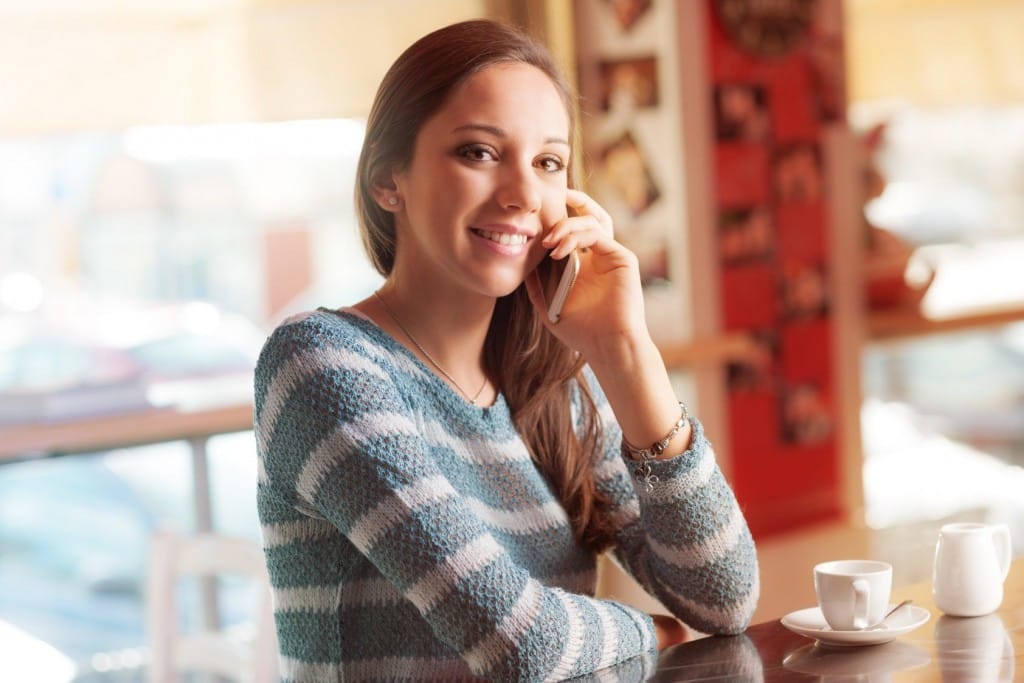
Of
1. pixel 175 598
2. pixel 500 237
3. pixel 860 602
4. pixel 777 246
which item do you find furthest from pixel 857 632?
pixel 777 246

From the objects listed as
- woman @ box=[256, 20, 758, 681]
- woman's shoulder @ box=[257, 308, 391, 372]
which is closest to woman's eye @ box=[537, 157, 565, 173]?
woman @ box=[256, 20, 758, 681]

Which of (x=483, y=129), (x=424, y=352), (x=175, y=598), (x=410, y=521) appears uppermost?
(x=483, y=129)

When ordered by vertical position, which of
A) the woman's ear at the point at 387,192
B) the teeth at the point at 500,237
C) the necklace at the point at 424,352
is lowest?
the necklace at the point at 424,352

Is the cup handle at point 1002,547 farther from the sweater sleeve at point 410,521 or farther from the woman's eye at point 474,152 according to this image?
the woman's eye at point 474,152

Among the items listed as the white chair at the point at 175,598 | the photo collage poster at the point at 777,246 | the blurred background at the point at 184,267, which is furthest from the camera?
the photo collage poster at the point at 777,246

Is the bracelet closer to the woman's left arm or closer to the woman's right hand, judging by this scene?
the woman's left arm

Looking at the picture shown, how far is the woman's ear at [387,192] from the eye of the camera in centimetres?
146

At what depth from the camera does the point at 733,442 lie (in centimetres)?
387

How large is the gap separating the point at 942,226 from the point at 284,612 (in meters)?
3.67

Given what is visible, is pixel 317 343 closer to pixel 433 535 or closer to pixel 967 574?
pixel 433 535

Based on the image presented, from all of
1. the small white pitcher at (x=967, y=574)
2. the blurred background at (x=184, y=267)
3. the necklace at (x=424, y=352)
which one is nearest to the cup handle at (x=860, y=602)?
the small white pitcher at (x=967, y=574)

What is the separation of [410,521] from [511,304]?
0.43 metres

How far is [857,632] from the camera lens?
124cm

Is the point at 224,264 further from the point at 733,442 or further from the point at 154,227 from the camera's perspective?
the point at 733,442
